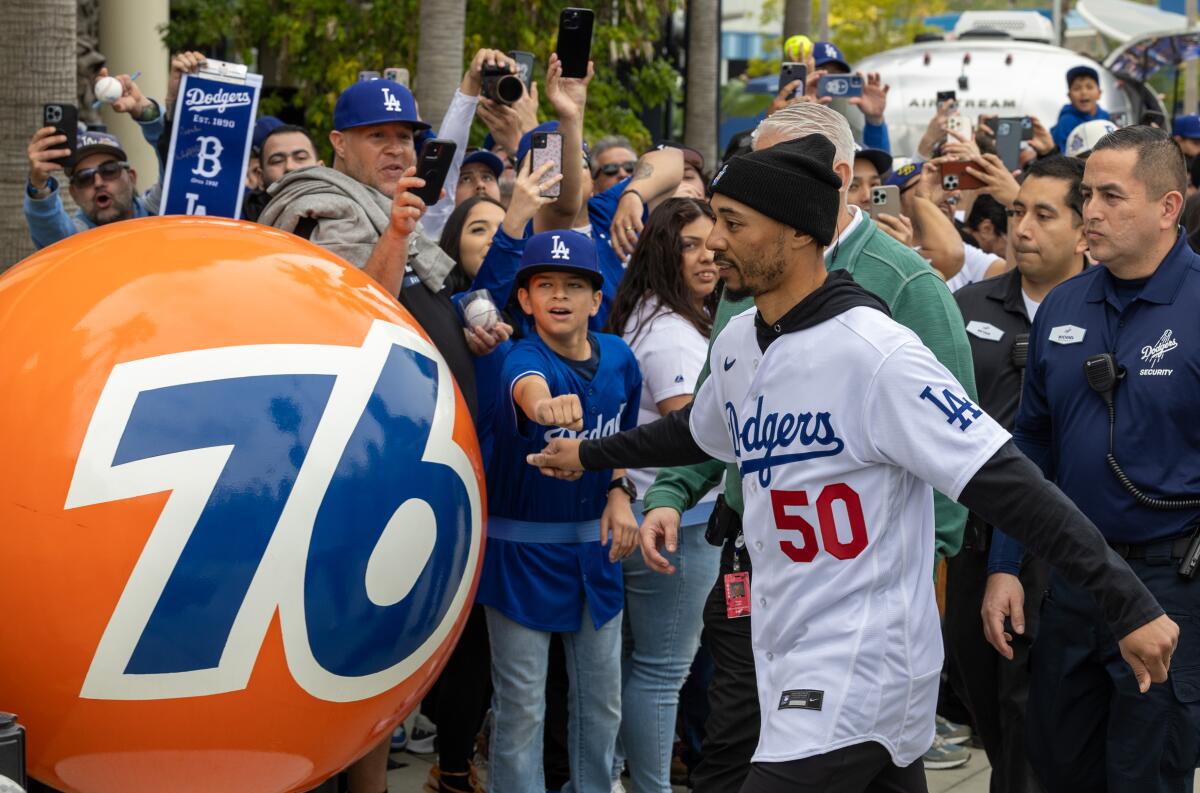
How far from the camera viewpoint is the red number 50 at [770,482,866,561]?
3.49m

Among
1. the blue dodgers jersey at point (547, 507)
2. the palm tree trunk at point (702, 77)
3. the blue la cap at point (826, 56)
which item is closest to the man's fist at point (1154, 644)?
the blue dodgers jersey at point (547, 507)

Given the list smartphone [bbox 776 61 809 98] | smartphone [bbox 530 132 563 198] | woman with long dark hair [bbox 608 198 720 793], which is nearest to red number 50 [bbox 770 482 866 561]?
woman with long dark hair [bbox 608 198 720 793]

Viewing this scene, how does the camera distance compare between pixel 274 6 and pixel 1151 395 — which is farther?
pixel 274 6

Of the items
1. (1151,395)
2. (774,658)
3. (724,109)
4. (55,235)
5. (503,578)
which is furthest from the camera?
(724,109)

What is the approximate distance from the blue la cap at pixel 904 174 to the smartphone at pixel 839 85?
0.47 m

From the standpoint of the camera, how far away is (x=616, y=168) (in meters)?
8.30

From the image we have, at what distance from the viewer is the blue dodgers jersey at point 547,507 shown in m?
5.12

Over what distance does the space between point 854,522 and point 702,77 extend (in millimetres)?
12412

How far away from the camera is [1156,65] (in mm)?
23672

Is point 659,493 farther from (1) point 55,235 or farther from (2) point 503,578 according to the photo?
(1) point 55,235

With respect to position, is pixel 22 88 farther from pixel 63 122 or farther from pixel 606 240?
pixel 606 240

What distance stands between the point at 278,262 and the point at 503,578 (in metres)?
1.72

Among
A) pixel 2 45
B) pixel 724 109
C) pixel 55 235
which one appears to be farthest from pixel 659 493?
pixel 724 109

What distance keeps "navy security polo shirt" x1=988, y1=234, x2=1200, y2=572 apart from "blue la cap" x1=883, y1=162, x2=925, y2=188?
10.3 ft
